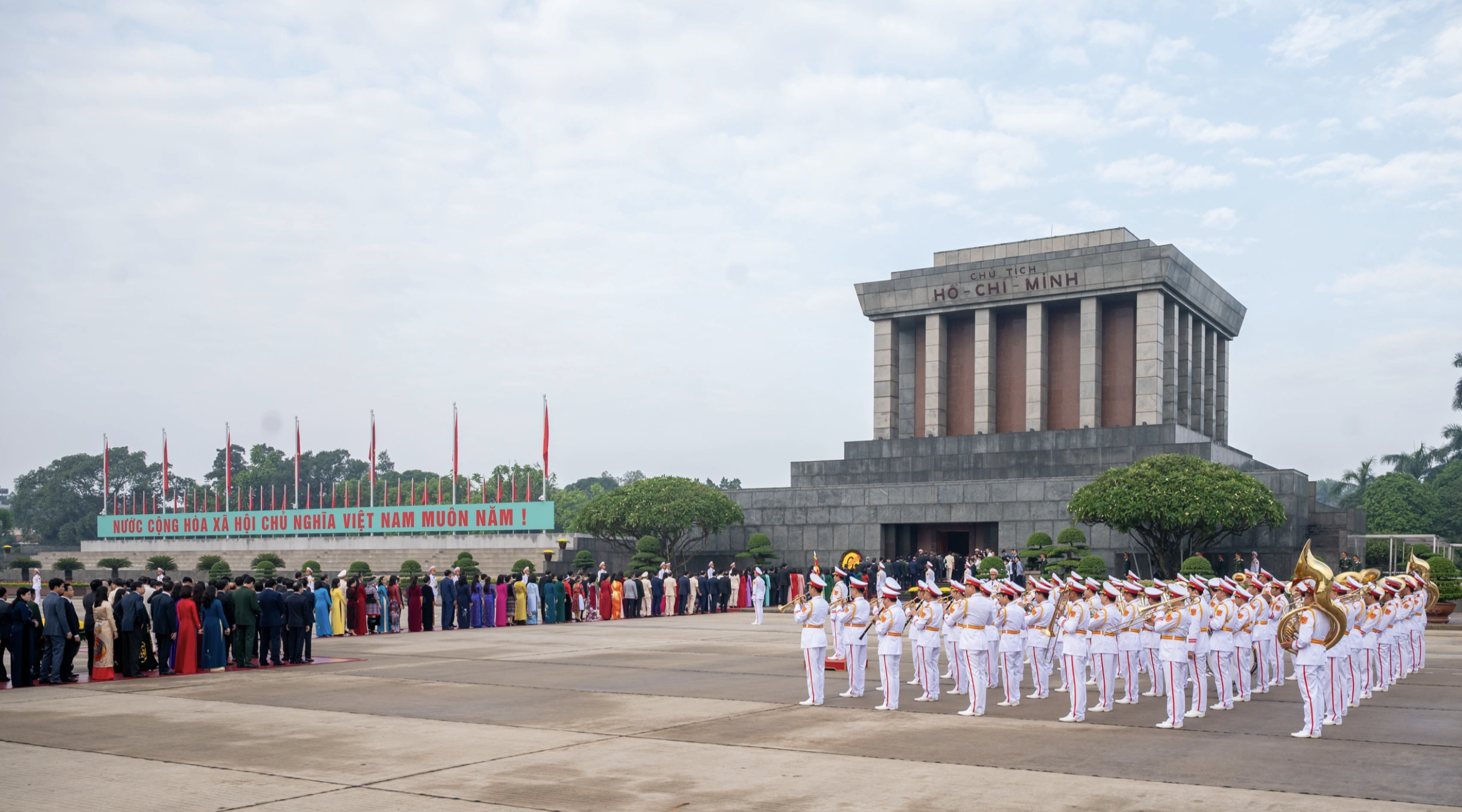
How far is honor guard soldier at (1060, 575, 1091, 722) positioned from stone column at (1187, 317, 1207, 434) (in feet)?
147

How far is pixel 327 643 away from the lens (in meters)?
25.1

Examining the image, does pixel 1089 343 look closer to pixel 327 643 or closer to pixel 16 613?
pixel 327 643

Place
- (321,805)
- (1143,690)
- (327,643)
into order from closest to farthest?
(321,805) < (1143,690) < (327,643)

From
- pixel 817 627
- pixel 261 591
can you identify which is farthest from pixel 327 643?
pixel 817 627

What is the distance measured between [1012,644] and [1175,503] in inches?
920

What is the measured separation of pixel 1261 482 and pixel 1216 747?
2905 centimetres

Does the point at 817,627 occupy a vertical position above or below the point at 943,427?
below

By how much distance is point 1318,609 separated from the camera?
497 inches

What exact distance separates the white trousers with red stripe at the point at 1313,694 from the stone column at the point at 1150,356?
3790 centimetres

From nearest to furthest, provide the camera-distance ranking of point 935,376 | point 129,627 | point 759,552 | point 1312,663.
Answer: point 1312,663
point 129,627
point 759,552
point 935,376

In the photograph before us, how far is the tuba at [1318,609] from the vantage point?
12555mm

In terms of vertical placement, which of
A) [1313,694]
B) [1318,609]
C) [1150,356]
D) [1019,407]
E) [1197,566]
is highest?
[1150,356]

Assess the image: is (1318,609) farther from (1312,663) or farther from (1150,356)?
(1150,356)

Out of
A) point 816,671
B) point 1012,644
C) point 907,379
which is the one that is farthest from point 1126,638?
point 907,379
